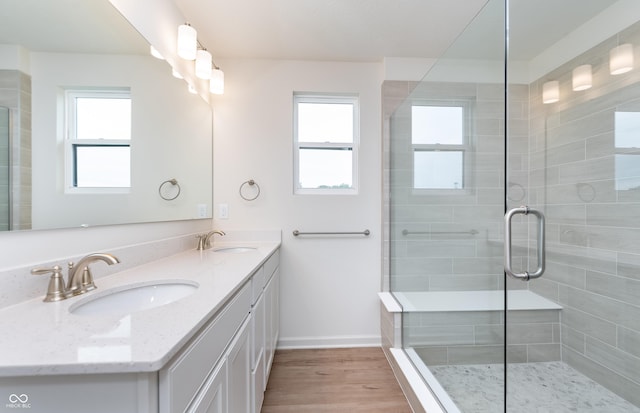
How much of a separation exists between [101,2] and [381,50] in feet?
5.73

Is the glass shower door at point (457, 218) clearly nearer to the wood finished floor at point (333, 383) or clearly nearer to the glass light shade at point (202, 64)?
the wood finished floor at point (333, 383)

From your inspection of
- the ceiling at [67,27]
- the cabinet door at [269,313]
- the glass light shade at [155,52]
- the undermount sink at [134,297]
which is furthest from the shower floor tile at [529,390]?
the glass light shade at [155,52]

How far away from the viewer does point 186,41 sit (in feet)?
4.96

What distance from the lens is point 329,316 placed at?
2.09 m

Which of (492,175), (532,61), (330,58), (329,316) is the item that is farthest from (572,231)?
(330,58)

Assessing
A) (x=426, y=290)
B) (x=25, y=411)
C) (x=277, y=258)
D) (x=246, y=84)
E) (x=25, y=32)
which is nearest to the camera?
(x=25, y=411)

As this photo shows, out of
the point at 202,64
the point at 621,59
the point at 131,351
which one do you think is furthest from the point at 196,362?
the point at 621,59

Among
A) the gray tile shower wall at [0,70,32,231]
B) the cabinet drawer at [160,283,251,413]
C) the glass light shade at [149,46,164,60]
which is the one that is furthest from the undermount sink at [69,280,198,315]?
the glass light shade at [149,46,164,60]

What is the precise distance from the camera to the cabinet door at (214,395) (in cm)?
63

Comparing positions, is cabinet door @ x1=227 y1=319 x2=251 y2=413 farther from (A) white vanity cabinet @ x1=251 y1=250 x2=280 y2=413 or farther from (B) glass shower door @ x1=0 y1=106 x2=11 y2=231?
(B) glass shower door @ x1=0 y1=106 x2=11 y2=231

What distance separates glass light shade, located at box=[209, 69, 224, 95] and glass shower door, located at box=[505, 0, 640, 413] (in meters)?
1.90

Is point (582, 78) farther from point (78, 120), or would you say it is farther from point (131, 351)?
point (78, 120)

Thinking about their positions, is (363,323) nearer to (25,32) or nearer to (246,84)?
(246,84)

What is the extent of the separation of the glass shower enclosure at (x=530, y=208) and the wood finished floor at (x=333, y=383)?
280mm
